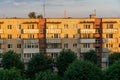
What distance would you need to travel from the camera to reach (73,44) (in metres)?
67.1

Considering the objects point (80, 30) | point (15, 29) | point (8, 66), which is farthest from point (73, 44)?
point (8, 66)

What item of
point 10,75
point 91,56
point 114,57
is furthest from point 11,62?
point 114,57

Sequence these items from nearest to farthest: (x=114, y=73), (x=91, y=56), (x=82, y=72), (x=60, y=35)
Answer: (x=82, y=72)
(x=114, y=73)
(x=91, y=56)
(x=60, y=35)

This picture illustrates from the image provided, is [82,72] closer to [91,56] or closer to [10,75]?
[10,75]

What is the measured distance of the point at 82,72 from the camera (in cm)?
4275

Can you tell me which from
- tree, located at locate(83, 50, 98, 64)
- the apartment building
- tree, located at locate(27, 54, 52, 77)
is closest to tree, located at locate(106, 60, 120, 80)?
tree, located at locate(27, 54, 52, 77)

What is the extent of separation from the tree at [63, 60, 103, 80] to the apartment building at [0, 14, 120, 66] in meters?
21.8

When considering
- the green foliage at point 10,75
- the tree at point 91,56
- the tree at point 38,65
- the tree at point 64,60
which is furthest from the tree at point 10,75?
the tree at point 91,56

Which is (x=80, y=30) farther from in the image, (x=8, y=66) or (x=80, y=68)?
(x=80, y=68)

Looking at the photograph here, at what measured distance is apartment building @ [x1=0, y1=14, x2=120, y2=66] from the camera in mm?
65750

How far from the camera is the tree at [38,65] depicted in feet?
183

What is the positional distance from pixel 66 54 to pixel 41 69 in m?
3.94

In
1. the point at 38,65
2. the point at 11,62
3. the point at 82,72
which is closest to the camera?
the point at 82,72

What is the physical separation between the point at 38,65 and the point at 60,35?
11792 millimetres
